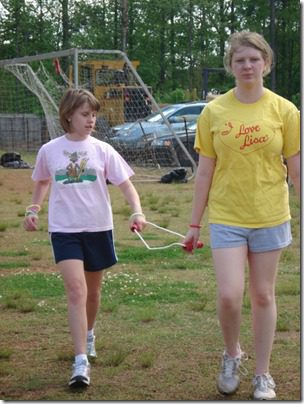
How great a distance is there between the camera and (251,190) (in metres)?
5.01

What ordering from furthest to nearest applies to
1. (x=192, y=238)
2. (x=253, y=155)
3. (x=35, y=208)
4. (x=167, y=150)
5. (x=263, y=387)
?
(x=167, y=150) < (x=35, y=208) < (x=192, y=238) < (x=263, y=387) < (x=253, y=155)

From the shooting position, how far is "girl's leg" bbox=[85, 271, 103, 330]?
230 inches

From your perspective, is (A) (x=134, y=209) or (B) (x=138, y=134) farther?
(B) (x=138, y=134)

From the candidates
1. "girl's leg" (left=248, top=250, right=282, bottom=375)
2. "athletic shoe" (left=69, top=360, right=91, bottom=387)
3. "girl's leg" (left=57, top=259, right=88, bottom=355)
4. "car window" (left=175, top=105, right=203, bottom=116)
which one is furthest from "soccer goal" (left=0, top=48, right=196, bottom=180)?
"girl's leg" (left=248, top=250, right=282, bottom=375)

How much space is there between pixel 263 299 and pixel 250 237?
0.34 m

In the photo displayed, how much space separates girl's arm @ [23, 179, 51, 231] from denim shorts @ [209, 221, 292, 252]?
1.24 meters

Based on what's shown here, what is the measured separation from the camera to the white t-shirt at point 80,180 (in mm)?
5566

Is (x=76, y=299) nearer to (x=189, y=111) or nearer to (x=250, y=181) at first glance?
(x=250, y=181)

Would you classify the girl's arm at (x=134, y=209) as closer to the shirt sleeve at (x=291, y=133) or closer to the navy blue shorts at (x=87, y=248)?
the navy blue shorts at (x=87, y=248)

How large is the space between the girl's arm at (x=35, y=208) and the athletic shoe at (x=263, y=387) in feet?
5.34

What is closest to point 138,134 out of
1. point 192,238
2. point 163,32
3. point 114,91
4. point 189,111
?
point 114,91

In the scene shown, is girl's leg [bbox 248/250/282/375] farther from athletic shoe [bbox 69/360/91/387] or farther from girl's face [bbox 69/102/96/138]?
girl's face [bbox 69/102/96/138]

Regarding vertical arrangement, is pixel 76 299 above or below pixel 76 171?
below

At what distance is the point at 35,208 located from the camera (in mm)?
5801
